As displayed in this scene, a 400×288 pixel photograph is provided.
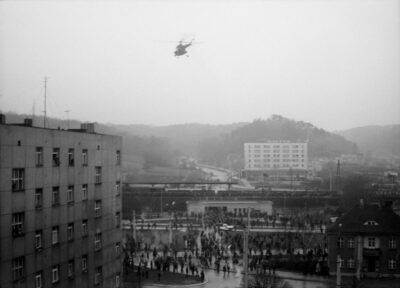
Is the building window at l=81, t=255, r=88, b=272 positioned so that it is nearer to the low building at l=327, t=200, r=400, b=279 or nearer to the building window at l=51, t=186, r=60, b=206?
the building window at l=51, t=186, r=60, b=206

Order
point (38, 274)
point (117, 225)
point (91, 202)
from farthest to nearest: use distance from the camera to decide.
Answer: point (117, 225) < point (91, 202) < point (38, 274)

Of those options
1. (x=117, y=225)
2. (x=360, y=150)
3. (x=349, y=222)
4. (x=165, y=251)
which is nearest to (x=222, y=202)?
(x=165, y=251)

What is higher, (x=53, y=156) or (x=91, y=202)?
(x=53, y=156)

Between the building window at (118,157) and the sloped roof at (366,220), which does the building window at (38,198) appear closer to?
the building window at (118,157)

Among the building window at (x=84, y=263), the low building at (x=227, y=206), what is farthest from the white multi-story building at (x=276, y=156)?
the building window at (x=84, y=263)

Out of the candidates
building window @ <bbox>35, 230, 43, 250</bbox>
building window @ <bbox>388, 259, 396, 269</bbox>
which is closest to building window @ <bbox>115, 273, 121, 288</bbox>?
building window @ <bbox>35, 230, 43, 250</bbox>

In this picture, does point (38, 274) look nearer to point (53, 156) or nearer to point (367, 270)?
point (53, 156)

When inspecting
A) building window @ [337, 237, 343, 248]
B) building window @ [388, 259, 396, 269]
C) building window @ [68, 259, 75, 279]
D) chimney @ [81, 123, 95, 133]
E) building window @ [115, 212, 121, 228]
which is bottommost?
building window @ [388, 259, 396, 269]
